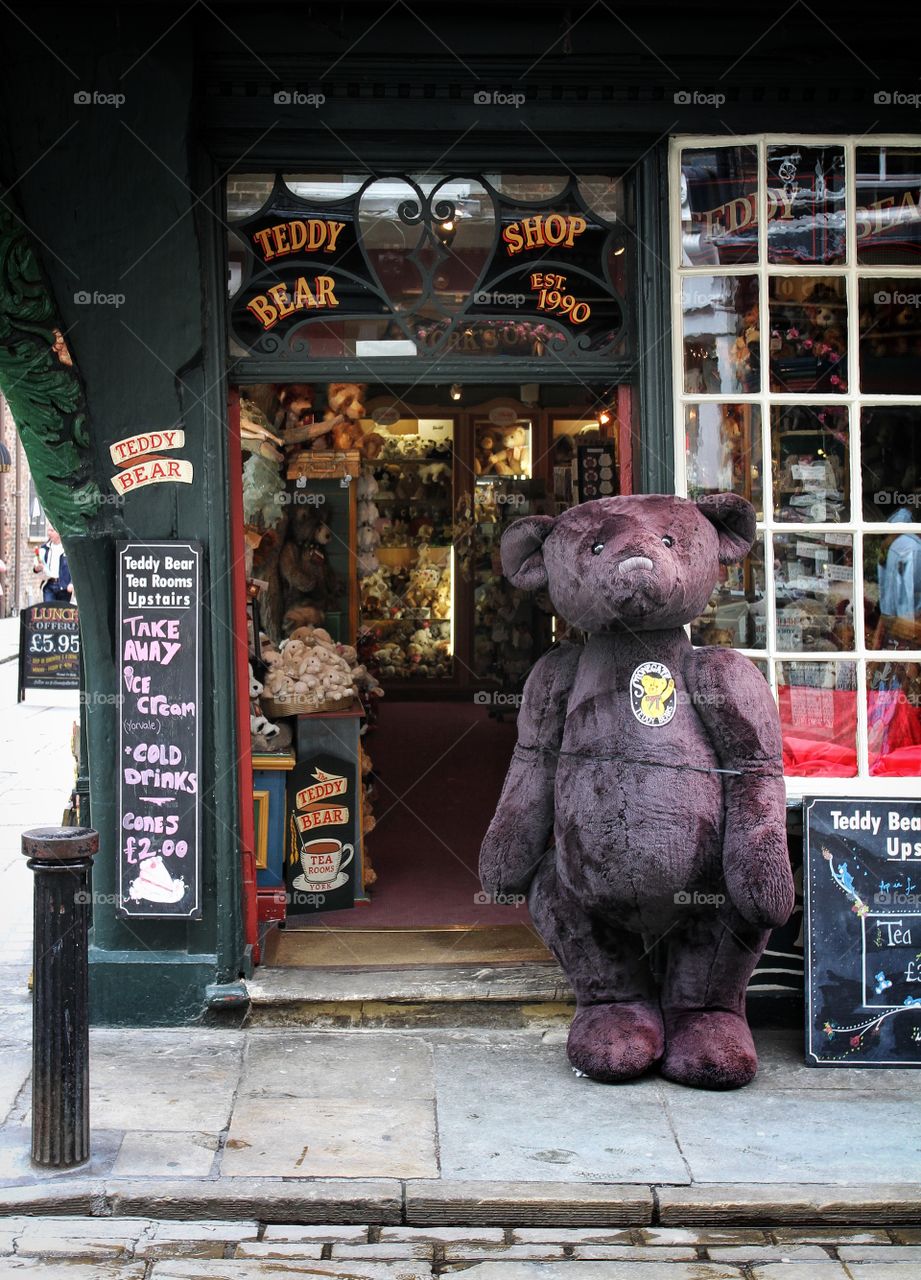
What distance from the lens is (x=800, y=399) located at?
6.02 meters

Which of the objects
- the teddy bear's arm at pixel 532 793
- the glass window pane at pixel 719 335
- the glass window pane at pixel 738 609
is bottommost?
the teddy bear's arm at pixel 532 793

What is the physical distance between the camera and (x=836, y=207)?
19.8 ft

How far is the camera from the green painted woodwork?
18.8 feet

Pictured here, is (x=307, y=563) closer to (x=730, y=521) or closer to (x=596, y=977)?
(x=730, y=521)

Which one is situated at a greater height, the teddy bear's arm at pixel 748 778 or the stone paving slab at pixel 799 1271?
the teddy bear's arm at pixel 748 778

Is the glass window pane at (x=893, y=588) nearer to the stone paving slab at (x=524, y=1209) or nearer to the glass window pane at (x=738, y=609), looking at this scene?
the glass window pane at (x=738, y=609)

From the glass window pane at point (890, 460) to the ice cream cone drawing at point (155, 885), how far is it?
3312mm

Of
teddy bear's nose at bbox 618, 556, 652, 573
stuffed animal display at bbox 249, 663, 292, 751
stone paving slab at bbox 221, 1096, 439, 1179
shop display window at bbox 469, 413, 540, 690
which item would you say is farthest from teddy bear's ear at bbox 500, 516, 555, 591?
shop display window at bbox 469, 413, 540, 690

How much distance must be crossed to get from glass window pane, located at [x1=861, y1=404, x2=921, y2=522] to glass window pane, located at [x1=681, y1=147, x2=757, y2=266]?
3.02 ft

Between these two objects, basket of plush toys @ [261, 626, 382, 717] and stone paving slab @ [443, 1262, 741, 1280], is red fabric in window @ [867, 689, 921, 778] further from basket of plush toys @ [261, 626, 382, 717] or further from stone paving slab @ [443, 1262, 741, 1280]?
basket of plush toys @ [261, 626, 382, 717]

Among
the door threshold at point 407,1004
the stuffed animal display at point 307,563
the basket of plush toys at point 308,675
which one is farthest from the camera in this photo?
the stuffed animal display at point 307,563

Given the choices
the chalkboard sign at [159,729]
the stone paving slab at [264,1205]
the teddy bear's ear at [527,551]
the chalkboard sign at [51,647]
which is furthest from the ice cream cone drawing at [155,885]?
the chalkboard sign at [51,647]

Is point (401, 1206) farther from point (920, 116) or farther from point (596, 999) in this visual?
point (920, 116)

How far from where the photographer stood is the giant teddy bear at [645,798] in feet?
16.7
